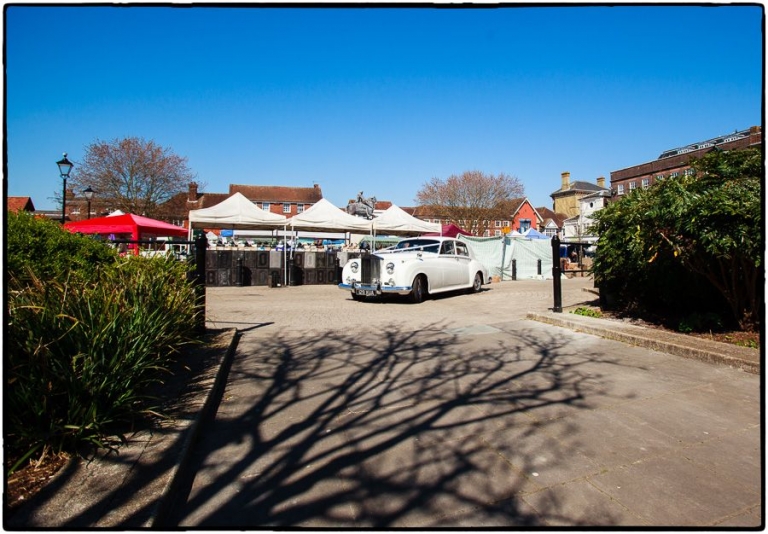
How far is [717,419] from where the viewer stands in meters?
3.22

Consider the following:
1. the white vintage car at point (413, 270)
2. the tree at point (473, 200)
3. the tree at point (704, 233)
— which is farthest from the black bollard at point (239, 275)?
the tree at point (473, 200)

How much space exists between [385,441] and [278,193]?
7140cm

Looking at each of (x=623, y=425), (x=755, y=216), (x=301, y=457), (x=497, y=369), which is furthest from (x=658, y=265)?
(x=301, y=457)

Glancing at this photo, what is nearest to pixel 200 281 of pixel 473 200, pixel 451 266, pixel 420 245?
pixel 420 245

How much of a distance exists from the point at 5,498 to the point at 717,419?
4396 millimetres

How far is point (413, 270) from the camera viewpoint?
10664 millimetres

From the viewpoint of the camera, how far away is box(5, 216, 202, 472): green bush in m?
2.39

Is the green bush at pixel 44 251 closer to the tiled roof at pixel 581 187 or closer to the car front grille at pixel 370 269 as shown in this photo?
the car front grille at pixel 370 269

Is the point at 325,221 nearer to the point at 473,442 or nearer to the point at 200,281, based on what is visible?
the point at 200,281

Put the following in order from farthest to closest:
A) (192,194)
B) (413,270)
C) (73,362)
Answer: (192,194) → (413,270) → (73,362)

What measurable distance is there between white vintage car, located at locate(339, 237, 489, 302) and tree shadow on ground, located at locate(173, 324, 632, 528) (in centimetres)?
534

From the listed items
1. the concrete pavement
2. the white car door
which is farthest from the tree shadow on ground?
the white car door

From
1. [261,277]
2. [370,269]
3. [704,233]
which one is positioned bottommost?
[261,277]

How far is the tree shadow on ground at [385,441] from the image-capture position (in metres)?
2.11
